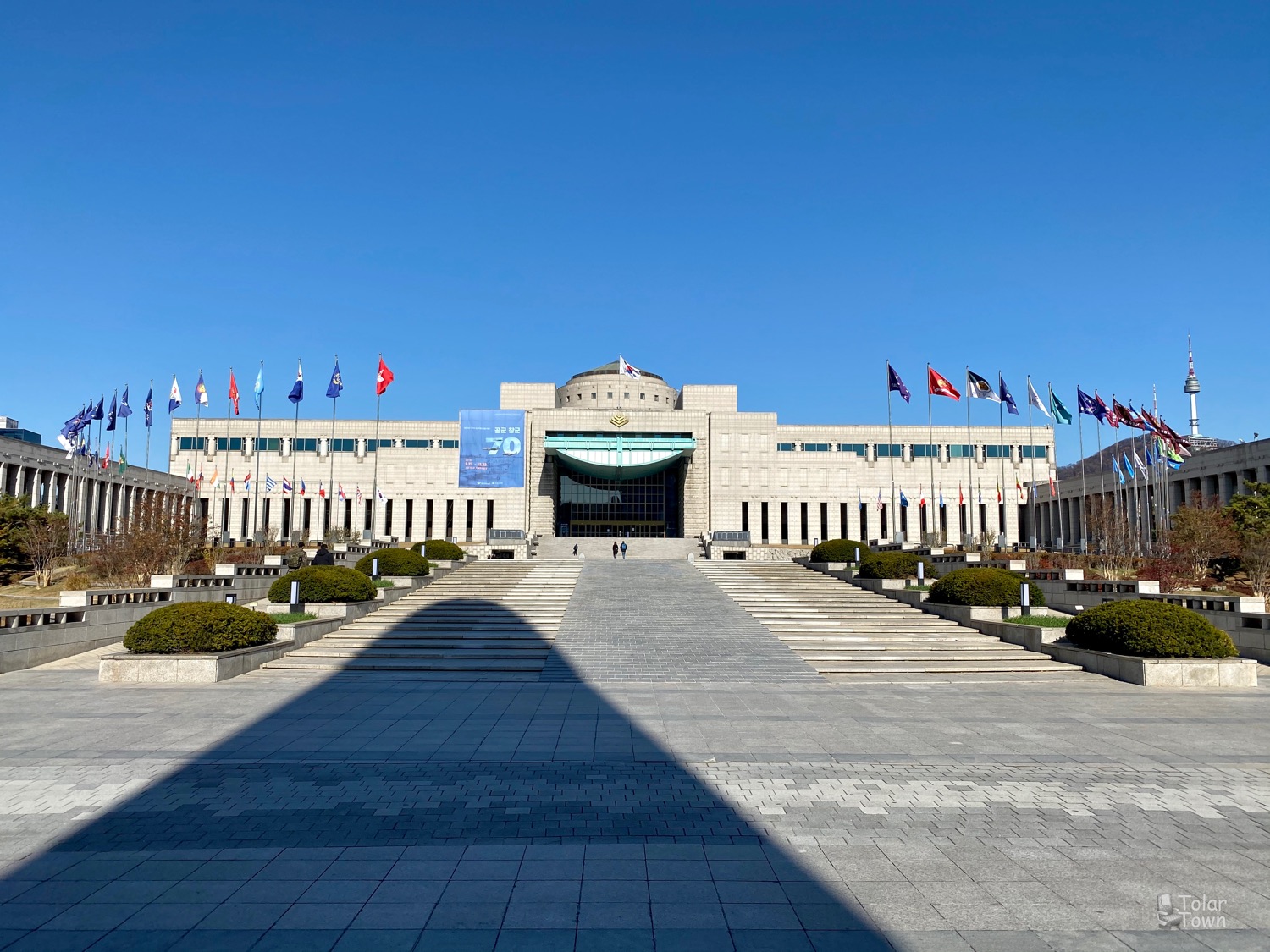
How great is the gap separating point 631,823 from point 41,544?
38234 millimetres

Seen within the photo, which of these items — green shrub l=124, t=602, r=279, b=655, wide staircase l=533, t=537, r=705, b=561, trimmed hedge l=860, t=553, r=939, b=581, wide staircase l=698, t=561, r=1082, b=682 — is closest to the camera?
green shrub l=124, t=602, r=279, b=655

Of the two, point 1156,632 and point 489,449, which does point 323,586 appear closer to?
point 1156,632

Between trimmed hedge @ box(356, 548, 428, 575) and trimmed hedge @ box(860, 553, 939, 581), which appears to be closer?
trimmed hedge @ box(356, 548, 428, 575)

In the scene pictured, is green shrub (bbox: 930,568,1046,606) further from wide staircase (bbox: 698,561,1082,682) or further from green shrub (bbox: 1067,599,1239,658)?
green shrub (bbox: 1067,599,1239,658)

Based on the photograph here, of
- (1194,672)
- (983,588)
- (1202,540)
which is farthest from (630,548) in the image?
(1194,672)

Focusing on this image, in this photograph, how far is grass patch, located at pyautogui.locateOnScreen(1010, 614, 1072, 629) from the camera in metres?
22.1

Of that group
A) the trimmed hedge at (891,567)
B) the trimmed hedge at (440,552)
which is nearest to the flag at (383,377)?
the trimmed hedge at (440,552)

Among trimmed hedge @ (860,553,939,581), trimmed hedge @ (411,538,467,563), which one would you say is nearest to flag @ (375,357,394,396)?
trimmed hedge @ (411,538,467,563)

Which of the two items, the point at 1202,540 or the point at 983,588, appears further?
the point at 1202,540

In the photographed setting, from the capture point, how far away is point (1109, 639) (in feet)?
61.2

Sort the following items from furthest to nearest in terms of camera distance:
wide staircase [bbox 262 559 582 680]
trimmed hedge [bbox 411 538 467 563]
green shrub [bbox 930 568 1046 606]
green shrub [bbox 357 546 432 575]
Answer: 1. trimmed hedge [bbox 411 538 467 563]
2. green shrub [bbox 357 546 432 575]
3. green shrub [bbox 930 568 1046 606]
4. wide staircase [bbox 262 559 582 680]

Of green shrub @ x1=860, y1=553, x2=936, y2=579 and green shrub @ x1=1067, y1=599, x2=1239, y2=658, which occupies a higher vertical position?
green shrub @ x1=860, y1=553, x2=936, y2=579

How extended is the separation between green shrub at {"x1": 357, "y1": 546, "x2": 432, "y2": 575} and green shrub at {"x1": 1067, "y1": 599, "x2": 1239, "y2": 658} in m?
23.8

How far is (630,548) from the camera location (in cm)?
5466
